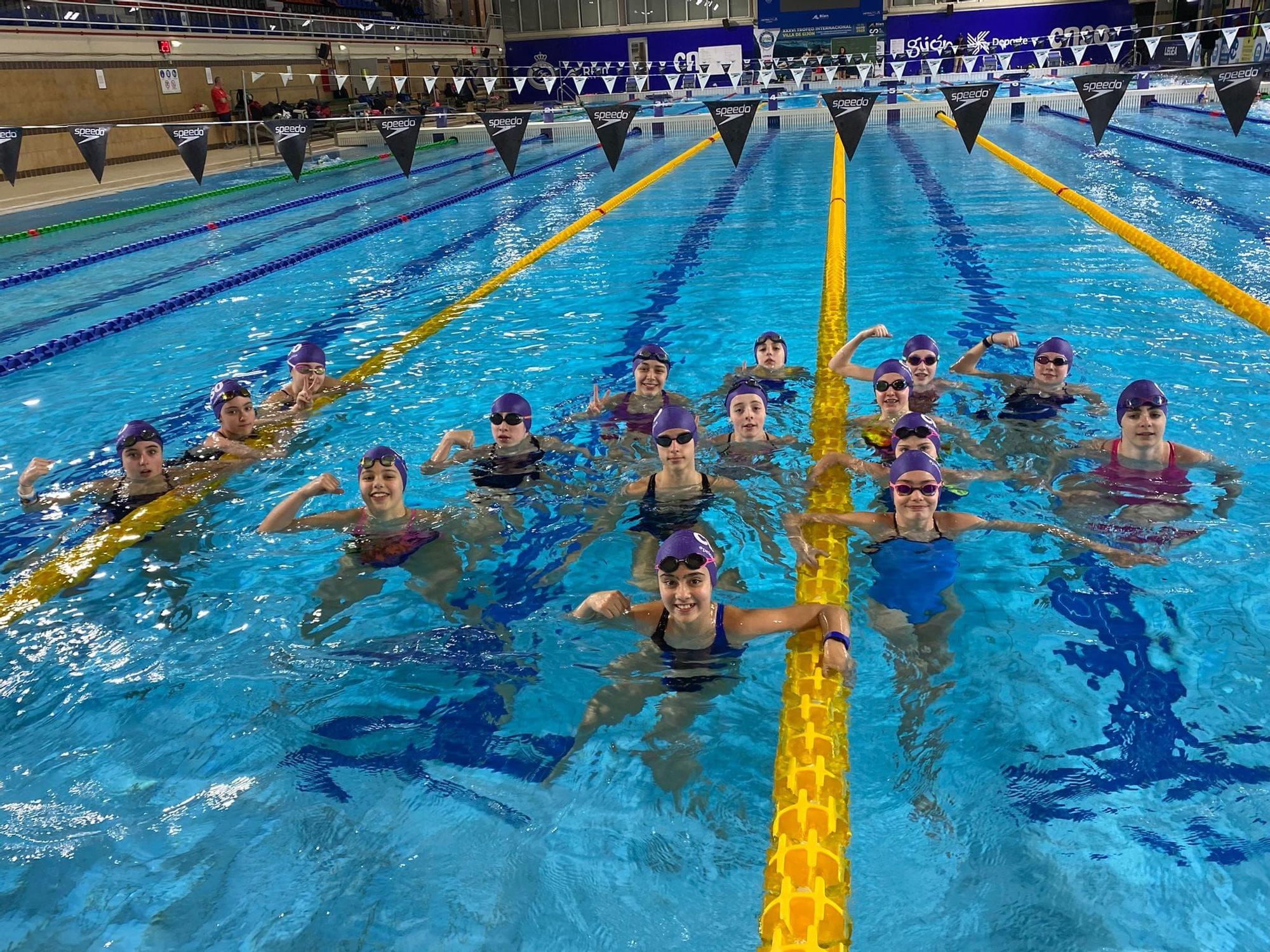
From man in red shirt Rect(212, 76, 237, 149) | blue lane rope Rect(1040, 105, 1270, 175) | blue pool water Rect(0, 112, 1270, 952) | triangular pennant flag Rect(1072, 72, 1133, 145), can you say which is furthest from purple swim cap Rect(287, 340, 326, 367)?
man in red shirt Rect(212, 76, 237, 149)

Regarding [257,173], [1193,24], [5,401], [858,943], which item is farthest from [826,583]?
[1193,24]

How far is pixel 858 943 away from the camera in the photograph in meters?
2.31

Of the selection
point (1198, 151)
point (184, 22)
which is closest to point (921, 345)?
point (1198, 151)

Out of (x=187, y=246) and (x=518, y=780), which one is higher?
(x=187, y=246)

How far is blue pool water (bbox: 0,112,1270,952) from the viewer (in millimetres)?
2480

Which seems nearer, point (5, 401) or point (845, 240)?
point (5, 401)

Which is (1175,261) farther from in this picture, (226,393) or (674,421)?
(226,393)

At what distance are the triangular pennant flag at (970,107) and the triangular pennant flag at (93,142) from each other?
9.73 m

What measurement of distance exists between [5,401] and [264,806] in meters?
5.45

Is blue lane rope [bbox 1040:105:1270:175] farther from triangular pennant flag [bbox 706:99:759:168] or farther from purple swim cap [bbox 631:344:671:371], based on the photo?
purple swim cap [bbox 631:344:671:371]

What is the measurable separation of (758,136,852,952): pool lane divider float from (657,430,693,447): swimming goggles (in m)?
0.68

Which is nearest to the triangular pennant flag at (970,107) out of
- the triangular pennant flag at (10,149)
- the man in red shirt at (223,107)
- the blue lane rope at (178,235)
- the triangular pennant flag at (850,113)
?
the triangular pennant flag at (850,113)

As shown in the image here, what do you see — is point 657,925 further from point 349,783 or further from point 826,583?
point 826,583

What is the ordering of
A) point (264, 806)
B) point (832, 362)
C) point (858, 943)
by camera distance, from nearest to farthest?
point (858, 943) < point (264, 806) < point (832, 362)
